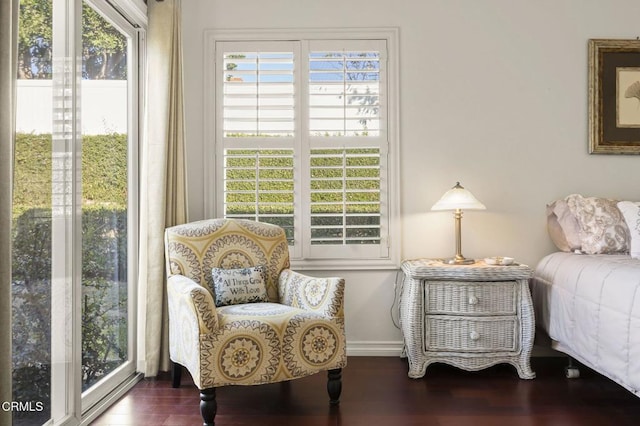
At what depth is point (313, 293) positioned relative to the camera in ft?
8.31

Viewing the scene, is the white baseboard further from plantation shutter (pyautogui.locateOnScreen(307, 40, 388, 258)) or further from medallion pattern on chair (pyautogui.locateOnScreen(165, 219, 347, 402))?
medallion pattern on chair (pyautogui.locateOnScreen(165, 219, 347, 402))

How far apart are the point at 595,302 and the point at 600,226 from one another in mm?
668

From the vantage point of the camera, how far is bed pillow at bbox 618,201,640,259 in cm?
269

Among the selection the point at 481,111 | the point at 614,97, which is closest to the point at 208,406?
the point at 481,111

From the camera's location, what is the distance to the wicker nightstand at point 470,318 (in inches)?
111

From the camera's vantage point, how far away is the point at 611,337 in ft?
7.52

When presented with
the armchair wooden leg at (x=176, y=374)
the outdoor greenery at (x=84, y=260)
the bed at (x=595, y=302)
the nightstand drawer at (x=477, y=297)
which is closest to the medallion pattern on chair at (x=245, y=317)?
the armchair wooden leg at (x=176, y=374)

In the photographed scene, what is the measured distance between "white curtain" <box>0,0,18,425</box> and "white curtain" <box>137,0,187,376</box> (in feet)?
4.49

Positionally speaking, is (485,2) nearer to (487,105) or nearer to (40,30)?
(487,105)

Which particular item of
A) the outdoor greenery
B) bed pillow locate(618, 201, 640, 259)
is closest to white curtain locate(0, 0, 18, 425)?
the outdoor greenery

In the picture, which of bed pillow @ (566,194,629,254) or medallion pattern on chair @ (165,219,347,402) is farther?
bed pillow @ (566,194,629,254)

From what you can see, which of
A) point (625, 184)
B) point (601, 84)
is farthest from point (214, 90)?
point (625, 184)

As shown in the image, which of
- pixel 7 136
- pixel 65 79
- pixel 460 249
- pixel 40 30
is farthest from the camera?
pixel 460 249

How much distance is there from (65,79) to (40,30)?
221mm
